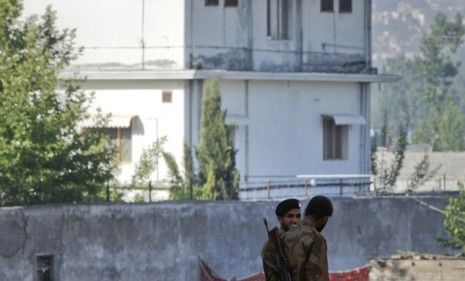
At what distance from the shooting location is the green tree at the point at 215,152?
38.0 metres

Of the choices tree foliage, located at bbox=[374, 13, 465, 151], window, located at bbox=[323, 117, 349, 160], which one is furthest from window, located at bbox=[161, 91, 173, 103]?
tree foliage, located at bbox=[374, 13, 465, 151]

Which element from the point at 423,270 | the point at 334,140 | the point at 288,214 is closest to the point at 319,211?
the point at 288,214

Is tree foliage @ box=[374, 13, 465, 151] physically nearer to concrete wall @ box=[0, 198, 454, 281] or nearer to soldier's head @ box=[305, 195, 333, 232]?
concrete wall @ box=[0, 198, 454, 281]

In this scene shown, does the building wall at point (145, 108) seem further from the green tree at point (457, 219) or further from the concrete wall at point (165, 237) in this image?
the green tree at point (457, 219)

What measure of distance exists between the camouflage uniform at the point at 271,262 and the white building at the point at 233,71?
24097 mm

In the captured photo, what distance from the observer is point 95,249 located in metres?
30.4

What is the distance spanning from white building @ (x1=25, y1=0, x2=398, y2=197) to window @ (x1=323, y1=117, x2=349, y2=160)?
43mm

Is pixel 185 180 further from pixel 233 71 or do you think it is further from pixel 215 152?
pixel 233 71

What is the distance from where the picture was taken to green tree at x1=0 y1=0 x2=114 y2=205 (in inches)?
1147

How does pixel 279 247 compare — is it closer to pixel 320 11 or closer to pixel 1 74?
pixel 1 74

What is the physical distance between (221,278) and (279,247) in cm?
1727

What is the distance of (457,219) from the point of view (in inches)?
1367

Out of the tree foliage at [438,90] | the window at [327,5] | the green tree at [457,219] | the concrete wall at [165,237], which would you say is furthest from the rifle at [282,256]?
the tree foliage at [438,90]

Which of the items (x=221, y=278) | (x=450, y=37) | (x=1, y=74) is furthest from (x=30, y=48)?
(x=450, y=37)
